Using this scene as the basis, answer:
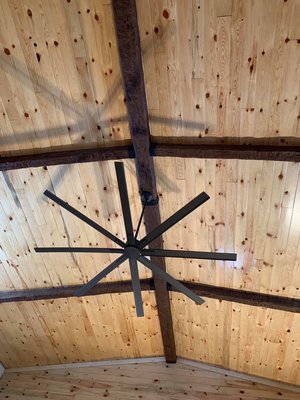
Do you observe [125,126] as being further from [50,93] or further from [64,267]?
[64,267]

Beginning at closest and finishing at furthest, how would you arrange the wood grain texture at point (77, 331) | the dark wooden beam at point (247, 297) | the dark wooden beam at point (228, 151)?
the dark wooden beam at point (228, 151), the dark wooden beam at point (247, 297), the wood grain texture at point (77, 331)

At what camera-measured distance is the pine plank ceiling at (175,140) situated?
2447 millimetres

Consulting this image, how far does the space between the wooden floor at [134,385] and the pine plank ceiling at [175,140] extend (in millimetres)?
317

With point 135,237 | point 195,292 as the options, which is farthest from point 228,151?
point 195,292

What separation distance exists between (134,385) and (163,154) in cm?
368

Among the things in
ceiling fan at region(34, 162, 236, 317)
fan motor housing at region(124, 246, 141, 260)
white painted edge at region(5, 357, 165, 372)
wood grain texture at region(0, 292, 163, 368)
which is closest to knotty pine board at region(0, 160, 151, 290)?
wood grain texture at region(0, 292, 163, 368)

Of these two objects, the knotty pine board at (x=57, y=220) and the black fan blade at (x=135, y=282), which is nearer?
the black fan blade at (x=135, y=282)

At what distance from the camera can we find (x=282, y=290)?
3.77 meters

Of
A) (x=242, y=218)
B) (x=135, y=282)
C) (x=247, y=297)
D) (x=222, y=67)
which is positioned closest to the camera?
(x=222, y=67)

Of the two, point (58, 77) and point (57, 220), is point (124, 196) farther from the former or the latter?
point (57, 220)

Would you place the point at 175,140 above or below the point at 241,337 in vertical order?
above

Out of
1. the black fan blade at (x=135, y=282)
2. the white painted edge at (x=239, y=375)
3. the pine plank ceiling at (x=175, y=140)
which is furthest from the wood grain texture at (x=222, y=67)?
the white painted edge at (x=239, y=375)

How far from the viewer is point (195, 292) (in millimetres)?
4176

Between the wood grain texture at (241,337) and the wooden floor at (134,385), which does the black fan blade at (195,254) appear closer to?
the wood grain texture at (241,337)
